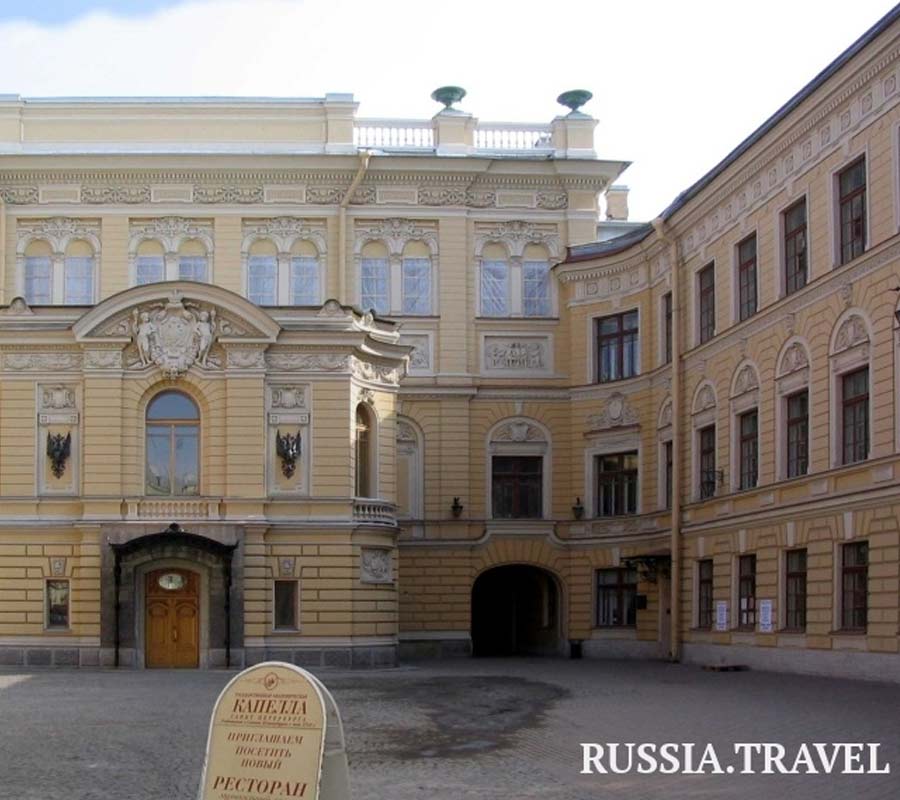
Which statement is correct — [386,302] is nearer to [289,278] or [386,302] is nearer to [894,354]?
[289,278]

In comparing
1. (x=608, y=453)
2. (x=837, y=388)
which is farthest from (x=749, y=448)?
(x=608, y=453)

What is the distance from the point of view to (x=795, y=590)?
3412 centimetres

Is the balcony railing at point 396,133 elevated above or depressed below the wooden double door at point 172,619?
above

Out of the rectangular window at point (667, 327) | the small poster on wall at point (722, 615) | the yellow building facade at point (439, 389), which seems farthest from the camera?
the rectangular window at point (667, 327)

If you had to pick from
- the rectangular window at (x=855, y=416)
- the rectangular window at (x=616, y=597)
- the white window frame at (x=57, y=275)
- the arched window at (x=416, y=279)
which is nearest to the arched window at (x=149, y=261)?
the white window frame at (x=57, y=275)

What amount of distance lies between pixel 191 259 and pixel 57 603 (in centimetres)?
1183

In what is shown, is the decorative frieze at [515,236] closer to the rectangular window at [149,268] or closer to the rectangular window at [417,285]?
the rectangular window at [417,285]

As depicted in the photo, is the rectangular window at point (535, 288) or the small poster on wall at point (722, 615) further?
the rectangular window at point (535, 288)

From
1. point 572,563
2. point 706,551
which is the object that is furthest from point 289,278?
point 706,551

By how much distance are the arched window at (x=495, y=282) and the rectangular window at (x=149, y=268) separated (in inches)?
354

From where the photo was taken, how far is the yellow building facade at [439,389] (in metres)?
32.5

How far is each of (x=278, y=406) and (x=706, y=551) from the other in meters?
10.6

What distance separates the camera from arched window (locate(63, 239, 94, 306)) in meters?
46.9

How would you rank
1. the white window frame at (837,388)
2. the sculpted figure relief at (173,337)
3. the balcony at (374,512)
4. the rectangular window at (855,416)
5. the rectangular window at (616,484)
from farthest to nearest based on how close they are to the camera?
the rectangular window at (616,484), the balcony at (374,512), the sculpted figure relief at (173,337), the white window frame at (837,388), the rectangular window at (855,416)
